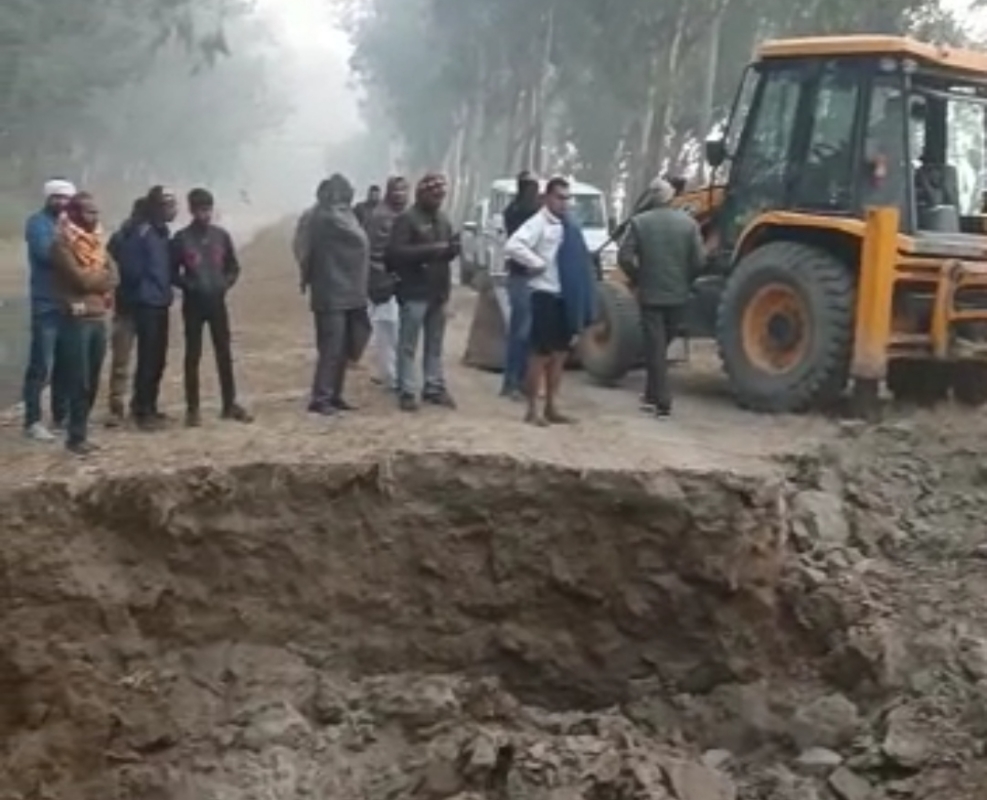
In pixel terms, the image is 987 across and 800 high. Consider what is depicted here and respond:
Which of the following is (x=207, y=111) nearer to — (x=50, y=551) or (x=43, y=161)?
(x=43, y=161)

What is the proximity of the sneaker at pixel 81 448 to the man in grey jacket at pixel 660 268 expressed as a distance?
4.08m

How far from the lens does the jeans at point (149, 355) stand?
10.5 meters

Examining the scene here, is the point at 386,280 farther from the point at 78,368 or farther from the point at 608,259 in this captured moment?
the point at 608,259

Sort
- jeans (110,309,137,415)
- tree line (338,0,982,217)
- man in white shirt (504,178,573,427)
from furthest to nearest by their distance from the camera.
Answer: tree line (338,0,982,217)
jeans (110,309,137,415)
man in white shirt (504,178,573,427)

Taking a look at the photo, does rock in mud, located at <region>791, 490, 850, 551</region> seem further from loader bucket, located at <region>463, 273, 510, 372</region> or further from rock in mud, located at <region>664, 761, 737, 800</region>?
loader bucket, located at <region>463, 273, 510, 372</region>

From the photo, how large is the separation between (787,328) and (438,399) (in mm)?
2691

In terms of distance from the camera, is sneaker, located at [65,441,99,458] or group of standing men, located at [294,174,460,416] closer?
sneaker, located at [65,441,99,458]

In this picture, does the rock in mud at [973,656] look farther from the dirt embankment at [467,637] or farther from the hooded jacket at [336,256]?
the hooded jacket at [336,256]

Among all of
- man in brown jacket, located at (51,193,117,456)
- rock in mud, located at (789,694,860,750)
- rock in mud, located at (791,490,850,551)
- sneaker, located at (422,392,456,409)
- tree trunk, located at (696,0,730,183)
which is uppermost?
tree trunk, located at (696,0,730,183)

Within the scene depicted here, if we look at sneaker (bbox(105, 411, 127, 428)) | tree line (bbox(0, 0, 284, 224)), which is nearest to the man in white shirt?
sneaker (bbox(105, 411, 127, 428))

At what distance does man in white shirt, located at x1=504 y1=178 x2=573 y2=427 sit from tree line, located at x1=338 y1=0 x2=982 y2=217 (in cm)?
1733

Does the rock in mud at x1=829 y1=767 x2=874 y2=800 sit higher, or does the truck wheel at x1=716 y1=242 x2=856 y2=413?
the truck wheel at x1=716 y1=242 x2=856 y2=413

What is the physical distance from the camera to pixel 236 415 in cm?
1082

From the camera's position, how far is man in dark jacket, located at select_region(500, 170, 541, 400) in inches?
448
